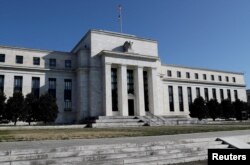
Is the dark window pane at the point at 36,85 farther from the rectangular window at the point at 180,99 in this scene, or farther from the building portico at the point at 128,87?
the rectangular window at the point at 180,99

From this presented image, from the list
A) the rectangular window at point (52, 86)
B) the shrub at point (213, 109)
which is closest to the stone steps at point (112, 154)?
the rectangular window at point (52, 86)

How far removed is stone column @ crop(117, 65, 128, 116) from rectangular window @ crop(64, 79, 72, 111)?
32.4 ft

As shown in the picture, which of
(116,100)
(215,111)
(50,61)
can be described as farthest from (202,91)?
(50,61)

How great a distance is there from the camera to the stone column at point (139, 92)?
4925 centimetres

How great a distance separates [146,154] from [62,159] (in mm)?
3546

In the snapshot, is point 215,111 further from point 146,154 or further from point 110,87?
point 146,154

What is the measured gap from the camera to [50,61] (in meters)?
49.5

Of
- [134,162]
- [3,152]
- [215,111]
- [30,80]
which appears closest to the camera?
[3,152]

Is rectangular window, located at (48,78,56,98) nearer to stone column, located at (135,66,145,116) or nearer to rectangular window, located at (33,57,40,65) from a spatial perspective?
rectangular window, located at (33,57,40,65)

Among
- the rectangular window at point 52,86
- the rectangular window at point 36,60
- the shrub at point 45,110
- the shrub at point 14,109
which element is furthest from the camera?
the rectangular window at point 52,86

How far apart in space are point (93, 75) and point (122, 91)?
20.8ft

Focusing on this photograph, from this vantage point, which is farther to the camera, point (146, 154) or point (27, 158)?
point (146, 154)

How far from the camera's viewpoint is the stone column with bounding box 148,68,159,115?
167 feet

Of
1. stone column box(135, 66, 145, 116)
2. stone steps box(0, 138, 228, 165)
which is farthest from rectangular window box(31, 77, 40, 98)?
stone steps box(0, 138, 228, 165)
